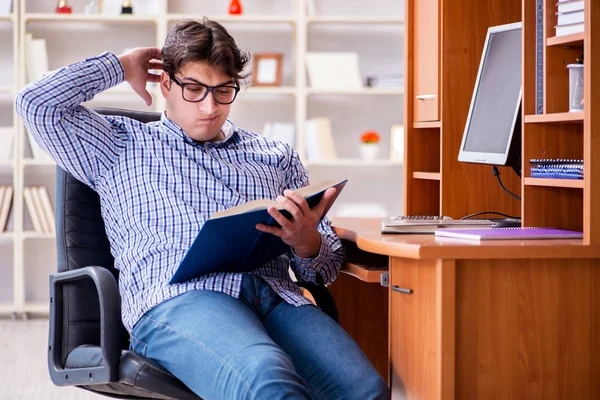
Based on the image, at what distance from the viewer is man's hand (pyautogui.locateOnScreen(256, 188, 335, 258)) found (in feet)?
5.55

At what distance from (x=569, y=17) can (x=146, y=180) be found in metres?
0.96

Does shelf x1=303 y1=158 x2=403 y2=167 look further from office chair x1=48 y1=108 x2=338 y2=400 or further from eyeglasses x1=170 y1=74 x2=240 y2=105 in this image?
eyeglasses x1=170 y1=74 x2=240 y2=105

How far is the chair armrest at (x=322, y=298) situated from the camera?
6.63 ft

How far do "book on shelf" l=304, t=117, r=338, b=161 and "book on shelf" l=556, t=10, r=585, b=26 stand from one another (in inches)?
112

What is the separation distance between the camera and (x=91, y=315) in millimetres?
1892

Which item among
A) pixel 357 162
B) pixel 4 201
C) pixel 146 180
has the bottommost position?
pixel 4 201

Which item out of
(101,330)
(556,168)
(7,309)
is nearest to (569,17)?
(556,168)

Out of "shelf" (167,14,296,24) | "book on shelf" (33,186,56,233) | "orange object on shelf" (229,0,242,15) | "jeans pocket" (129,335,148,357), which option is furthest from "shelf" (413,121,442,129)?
"book on shelf" (33,186,56,233)

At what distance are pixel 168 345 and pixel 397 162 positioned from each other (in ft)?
10.1

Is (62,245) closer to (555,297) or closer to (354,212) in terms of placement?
(555,297)

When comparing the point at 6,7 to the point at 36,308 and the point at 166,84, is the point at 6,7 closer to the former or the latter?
the point at 36,308

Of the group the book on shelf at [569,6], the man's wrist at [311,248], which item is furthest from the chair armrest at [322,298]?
the book on shelf at [569,6]

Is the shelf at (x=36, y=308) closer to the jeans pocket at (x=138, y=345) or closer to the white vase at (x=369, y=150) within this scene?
the white vase at (x=369, y=150)

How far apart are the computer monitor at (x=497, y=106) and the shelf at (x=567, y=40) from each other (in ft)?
0.75
